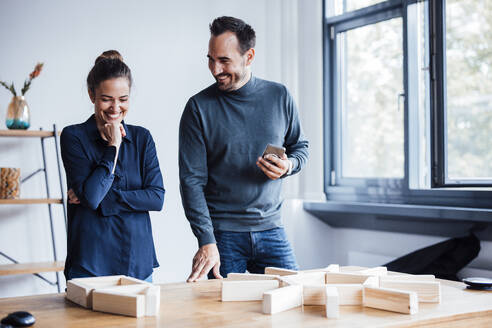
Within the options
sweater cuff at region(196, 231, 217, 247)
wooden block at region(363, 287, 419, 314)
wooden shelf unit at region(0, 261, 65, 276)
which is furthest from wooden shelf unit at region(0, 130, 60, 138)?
wooden block at region(363, 287, 419, 314)

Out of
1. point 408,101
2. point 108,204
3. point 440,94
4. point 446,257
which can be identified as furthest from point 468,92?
point 108,204

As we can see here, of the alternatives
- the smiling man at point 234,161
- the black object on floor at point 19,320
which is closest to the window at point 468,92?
the smiling man at point 234,161

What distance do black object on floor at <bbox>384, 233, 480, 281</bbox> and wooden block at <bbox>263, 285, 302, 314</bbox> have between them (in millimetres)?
1886

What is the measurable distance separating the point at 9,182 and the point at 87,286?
2119mm

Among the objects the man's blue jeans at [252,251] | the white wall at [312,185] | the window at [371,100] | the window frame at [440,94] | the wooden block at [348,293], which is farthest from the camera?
the white wall at [312,185]

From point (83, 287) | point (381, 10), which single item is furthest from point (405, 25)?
point (83, 287)

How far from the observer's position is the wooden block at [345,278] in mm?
1403

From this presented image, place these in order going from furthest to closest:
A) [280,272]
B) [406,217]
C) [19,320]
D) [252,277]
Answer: [406,217]
[280,272]
[252,277]
[19,320]

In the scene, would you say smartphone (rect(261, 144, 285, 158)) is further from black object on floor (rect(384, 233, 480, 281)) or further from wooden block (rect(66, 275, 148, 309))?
black object on floor (rect(384, 233, 480, 281))

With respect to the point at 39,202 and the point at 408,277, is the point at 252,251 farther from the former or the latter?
the point at 39,202

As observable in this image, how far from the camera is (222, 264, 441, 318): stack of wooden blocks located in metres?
1.21

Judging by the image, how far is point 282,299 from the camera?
4.00 ft

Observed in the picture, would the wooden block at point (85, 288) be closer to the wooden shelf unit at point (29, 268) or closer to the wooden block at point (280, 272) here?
the wooden block at point (280, 272)

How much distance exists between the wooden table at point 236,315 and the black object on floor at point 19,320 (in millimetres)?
28
